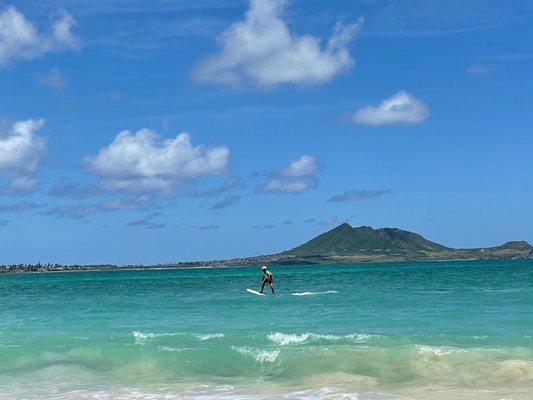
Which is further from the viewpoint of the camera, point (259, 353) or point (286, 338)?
point (286, 338)

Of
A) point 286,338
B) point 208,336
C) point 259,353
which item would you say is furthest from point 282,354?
point 208,336

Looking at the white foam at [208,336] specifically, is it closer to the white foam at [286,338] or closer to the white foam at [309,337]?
the white foam at [286,338]

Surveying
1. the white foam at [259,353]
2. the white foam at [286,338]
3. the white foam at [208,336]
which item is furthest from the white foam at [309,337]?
the white foam at [208,336]

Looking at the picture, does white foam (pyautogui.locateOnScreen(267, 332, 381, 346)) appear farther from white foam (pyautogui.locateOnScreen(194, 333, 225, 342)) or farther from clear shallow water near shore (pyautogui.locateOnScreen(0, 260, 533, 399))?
white foam (pyautogui.locateOnScreen(194, 333, 225, 342))

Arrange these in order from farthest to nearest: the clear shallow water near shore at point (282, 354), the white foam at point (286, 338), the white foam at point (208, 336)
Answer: the white foam at point (208, 336) → the white foam at point (286, 338) → the clear shallow water near shore at point (282, 354)

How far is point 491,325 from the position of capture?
108ft

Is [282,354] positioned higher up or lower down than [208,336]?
lower down

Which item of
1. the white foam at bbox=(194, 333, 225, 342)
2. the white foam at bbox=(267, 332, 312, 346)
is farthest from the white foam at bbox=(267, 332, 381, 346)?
the white foam at bbox=(194, 333, 225, 342)

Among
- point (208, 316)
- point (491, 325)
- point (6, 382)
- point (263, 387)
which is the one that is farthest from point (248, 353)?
point (208, 316)

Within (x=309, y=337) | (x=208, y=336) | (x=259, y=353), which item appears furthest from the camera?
(x=208, y=336)

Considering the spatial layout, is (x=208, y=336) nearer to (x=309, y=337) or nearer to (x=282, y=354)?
(x=309, y=337)

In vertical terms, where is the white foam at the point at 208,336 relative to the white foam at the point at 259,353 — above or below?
above

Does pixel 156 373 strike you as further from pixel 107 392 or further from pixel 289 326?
pixel 289 326

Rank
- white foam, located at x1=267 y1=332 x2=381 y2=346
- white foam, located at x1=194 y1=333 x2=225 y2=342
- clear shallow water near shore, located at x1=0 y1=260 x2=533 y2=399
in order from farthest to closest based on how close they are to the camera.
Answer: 1. white foam, located at x1=194 y1=333 x2=225 y2=342
2. white foam, located at x1=267 y1=332 x2=381 y2=346
3. clear shallow water near shore, located at x1=0 y1=260 x2=533 y2=399
